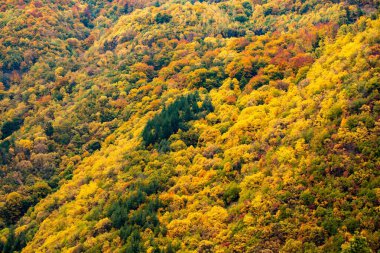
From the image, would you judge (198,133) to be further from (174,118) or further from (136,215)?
(136,215)

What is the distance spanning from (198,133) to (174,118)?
722 centimetres

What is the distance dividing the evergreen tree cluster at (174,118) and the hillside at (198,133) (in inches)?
15.1

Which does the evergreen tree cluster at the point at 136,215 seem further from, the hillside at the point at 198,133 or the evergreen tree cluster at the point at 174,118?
the evergreen tree cluster at the point at 174,118

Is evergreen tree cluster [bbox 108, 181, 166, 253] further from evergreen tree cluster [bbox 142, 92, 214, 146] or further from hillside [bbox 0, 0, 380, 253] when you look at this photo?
evergreen tree cluster [bbox 142, 92, 214, 146]

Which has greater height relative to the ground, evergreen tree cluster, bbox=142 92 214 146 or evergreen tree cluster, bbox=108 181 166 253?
evergreen tree cluster, bbox=142 92 214 146

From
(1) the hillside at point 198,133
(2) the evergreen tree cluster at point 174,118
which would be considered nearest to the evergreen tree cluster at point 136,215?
(1) the hillside at point 198,133

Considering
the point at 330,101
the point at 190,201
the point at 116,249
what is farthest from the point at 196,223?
the point at 330,101

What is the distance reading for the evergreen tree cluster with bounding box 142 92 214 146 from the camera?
99.2 metres

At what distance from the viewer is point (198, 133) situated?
96.7 m

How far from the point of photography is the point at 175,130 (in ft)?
328

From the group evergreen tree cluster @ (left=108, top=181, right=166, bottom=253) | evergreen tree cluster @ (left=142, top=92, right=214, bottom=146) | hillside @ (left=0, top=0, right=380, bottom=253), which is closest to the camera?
hillside @ (left=0, top=0, right=380, bottom=253)

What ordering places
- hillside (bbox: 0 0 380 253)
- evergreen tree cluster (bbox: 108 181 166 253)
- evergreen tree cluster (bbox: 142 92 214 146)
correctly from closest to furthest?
hillside (bbox: 0 0 380 253) → evergreen tree cluster (bbox: 108 181 166 253) → evergreen tree cluster (bbox: 142 92 214 146)

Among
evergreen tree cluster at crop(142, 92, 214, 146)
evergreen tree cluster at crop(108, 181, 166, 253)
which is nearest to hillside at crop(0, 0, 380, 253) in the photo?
evergreen tree cluster at crop(108, 181, 166, 253)

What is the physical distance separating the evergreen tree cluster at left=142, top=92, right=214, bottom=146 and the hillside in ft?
1.26
